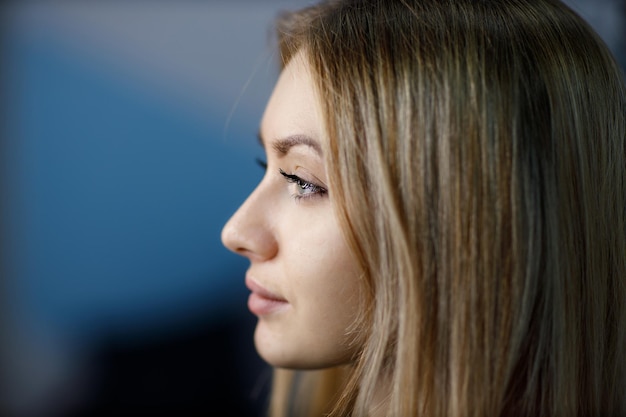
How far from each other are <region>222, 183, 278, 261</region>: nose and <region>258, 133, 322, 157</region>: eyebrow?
84 millimetres

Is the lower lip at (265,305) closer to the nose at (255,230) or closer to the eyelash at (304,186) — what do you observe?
the nose at (255,230)

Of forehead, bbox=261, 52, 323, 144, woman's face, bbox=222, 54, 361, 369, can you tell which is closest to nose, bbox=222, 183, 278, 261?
woman's face, bbox=222, 54, 361, 369

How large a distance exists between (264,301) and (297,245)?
5.8 inches

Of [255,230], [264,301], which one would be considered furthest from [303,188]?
[264,301]

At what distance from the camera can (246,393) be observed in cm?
191

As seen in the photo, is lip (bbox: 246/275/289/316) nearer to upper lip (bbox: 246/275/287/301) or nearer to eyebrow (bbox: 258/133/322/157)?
upper lip (bbox: 246/275/287/301)

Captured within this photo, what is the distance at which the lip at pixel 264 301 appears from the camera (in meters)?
0.90

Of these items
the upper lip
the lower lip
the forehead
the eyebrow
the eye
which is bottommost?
the lower lip

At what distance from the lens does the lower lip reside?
903mm

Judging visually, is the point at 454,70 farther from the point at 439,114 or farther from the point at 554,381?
the point at 554,381

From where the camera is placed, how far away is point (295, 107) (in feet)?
2.80

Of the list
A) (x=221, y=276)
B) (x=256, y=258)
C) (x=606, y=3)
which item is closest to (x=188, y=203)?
(x=221, y=276)

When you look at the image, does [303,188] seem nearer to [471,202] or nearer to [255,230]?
[255,230]

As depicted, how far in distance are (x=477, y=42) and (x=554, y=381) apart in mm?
500
